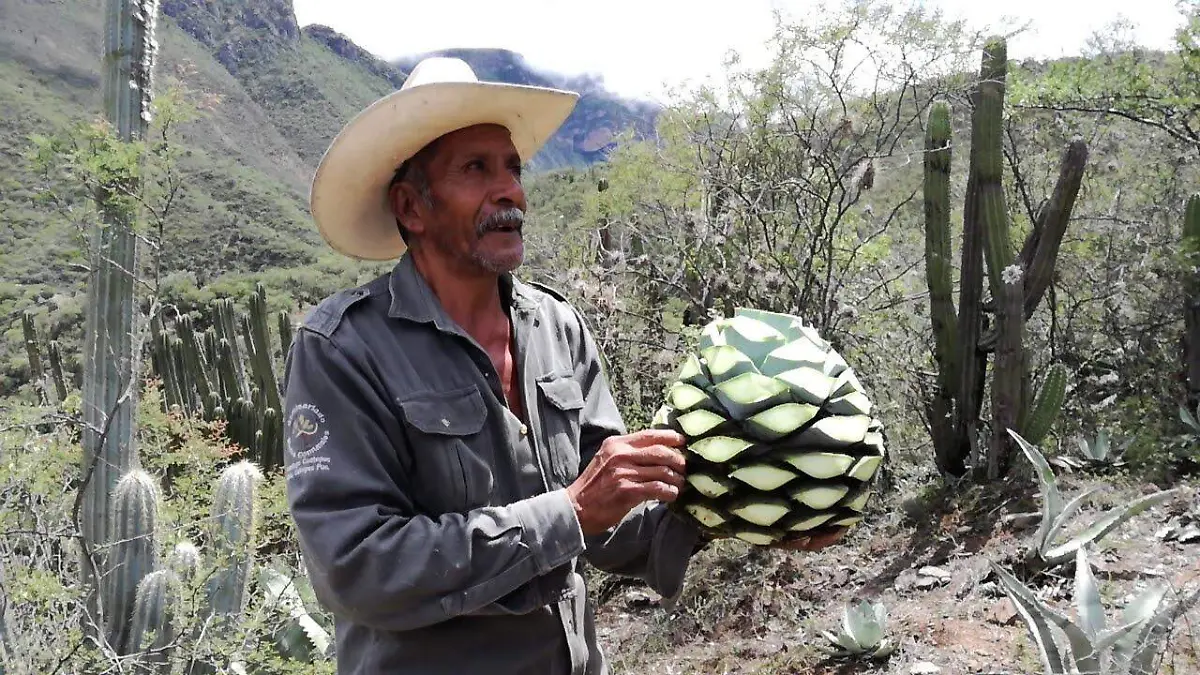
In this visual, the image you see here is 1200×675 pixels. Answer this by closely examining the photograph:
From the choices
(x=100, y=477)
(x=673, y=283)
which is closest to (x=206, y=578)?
(x=100, y=477)

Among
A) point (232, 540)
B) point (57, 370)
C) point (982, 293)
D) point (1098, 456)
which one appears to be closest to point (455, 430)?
point (232, 540)

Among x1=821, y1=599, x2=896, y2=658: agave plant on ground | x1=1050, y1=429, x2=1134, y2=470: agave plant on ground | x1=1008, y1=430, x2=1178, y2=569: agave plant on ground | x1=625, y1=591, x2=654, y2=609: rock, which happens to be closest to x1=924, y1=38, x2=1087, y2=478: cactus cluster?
x1=1050, y1=429, x2=1134, y2=470: agave plant on ground

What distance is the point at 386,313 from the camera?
194 cm

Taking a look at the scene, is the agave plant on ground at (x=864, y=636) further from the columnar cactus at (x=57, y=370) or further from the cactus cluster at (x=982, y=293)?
the columnar cactus at (x=57, y=370)

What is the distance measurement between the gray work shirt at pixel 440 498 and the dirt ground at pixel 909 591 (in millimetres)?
2971

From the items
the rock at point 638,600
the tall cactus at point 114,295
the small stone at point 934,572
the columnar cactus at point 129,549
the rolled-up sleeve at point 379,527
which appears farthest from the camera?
the rock at point 638,600

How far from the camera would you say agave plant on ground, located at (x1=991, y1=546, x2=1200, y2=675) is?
3096mm

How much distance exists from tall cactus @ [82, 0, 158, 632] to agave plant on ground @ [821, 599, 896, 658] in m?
4.44

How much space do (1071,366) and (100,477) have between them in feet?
28.5

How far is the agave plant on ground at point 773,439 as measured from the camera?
1.68 meters

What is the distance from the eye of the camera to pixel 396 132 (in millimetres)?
2062

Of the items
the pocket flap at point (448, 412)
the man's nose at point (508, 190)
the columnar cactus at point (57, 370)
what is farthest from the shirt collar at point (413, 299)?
the columnar cactus at point (57, 370)

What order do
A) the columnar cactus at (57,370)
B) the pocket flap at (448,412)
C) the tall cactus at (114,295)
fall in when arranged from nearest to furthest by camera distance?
the pocket flap at (448,412), the tall cactus at (114,295), the columnar cactus at (57,370)

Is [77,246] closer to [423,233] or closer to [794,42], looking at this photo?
[423,233]
